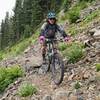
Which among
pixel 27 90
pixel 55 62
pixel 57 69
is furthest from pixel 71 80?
pixel 27 90

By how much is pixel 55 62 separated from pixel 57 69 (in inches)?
10.2

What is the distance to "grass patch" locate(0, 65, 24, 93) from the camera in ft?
49.5

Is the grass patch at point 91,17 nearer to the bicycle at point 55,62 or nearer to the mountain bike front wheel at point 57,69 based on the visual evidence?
→ the bicycle at point 55,62

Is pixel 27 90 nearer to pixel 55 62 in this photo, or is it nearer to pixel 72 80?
pixel 55 62

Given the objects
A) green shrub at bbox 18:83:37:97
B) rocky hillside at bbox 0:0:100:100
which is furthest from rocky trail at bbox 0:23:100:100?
green shrub at bbox 18:83:37:97

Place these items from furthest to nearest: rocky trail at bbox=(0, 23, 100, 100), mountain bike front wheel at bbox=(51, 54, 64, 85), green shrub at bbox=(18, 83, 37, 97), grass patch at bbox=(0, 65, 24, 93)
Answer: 1. grass patch at bbox=(0, 65, 24, 93)
2. green shrub at bbox=(18, 83, 37, 97)
3. mountain bike front wheel at bbox=(51, 54, 64, 85)
4. rocky trail at bbox=(0, 23, 100, 100)

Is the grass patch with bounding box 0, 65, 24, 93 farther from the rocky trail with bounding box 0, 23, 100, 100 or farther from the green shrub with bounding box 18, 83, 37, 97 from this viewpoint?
the green shrub with bounding box 18, 83, 37, 97

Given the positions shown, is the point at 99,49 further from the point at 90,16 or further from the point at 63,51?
the point at 90,16

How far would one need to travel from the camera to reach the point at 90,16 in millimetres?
22984

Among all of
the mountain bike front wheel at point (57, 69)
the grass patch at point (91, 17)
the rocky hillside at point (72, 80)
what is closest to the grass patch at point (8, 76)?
the rocky hillside at point (72, 80)

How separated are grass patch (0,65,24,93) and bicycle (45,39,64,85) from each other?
164cm

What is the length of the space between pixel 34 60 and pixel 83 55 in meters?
3.11

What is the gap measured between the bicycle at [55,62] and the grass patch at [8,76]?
1636 mm

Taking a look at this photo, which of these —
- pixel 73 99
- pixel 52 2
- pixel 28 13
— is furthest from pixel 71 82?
pixel 28 13
